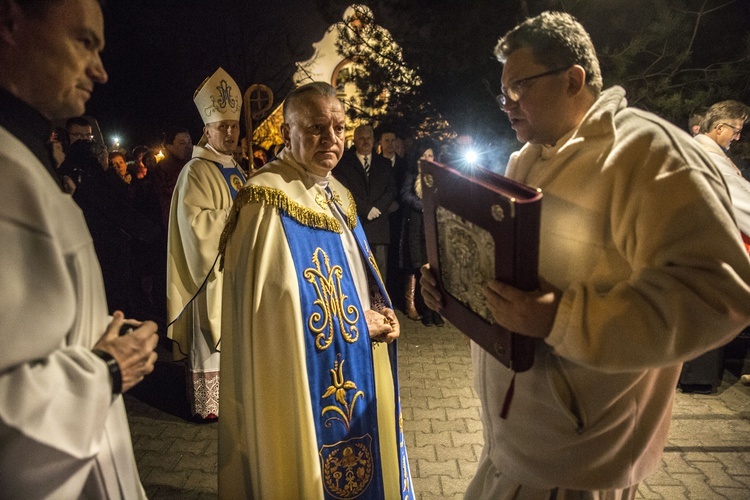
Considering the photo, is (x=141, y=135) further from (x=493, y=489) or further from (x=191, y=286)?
(x=493, y=489)

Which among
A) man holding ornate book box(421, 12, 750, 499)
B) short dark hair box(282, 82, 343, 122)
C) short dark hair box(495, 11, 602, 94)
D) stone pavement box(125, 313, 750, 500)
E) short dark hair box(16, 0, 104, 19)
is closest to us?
short dark hair box(16, 0, 104, 19)

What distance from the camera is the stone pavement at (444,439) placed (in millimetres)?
3211


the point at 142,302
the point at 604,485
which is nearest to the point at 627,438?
the point at 604,485

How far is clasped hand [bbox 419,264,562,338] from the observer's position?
132 cm

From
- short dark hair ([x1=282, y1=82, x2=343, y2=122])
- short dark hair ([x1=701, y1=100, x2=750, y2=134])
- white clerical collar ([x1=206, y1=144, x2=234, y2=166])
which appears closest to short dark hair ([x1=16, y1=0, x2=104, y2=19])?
short dark hair ([x1=282, y1=82, x2=343, y2=122])

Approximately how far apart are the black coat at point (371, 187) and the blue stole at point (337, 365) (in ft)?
13.6

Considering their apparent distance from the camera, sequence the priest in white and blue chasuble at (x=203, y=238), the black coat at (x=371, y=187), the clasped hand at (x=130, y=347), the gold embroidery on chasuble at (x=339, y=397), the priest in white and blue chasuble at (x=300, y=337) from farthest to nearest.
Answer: the black coat at (x=371, y=187) < the priest in white and blue chasuble at (x=203, y=238) < the gold embroidery on chasuble at (x=339, y=397) < the priest in white and blue chasuble at (x=300, y=337) < the clasped hand at (x=130, y=347)

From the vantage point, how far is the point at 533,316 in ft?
4.36

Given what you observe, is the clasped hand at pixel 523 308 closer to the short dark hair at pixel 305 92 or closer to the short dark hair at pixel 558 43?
the short dark hair at pixel 558 43

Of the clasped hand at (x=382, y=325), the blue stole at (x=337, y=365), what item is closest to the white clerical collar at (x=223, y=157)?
the blue stole at (x=337, y=365)

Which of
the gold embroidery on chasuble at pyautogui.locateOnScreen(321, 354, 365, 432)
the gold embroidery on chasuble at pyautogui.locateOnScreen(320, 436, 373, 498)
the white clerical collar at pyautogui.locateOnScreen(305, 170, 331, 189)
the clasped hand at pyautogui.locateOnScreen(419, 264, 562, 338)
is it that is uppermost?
the white clerical collar at pyautogui.locateOnScreen(305, 170, 331, 189)

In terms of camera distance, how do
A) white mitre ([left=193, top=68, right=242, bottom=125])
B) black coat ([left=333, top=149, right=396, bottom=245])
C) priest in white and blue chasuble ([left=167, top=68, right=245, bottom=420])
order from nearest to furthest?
1. priest in white and blue chasuble ([left=167, top=68, right=245, bottom=420])
2. white mitre ([left=193, top=68, right=242, bottom=125])
3. black coat ([left=333, top=149, right=396, bottom=245])

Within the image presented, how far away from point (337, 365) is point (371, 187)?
451 centimetres

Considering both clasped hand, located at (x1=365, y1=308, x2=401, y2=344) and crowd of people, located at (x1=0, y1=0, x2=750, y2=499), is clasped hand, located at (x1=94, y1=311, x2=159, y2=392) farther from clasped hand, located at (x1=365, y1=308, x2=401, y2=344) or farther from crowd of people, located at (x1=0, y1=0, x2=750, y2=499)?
clasped hand, located at (x1=365, y1=308, x2=401, y2=344)
